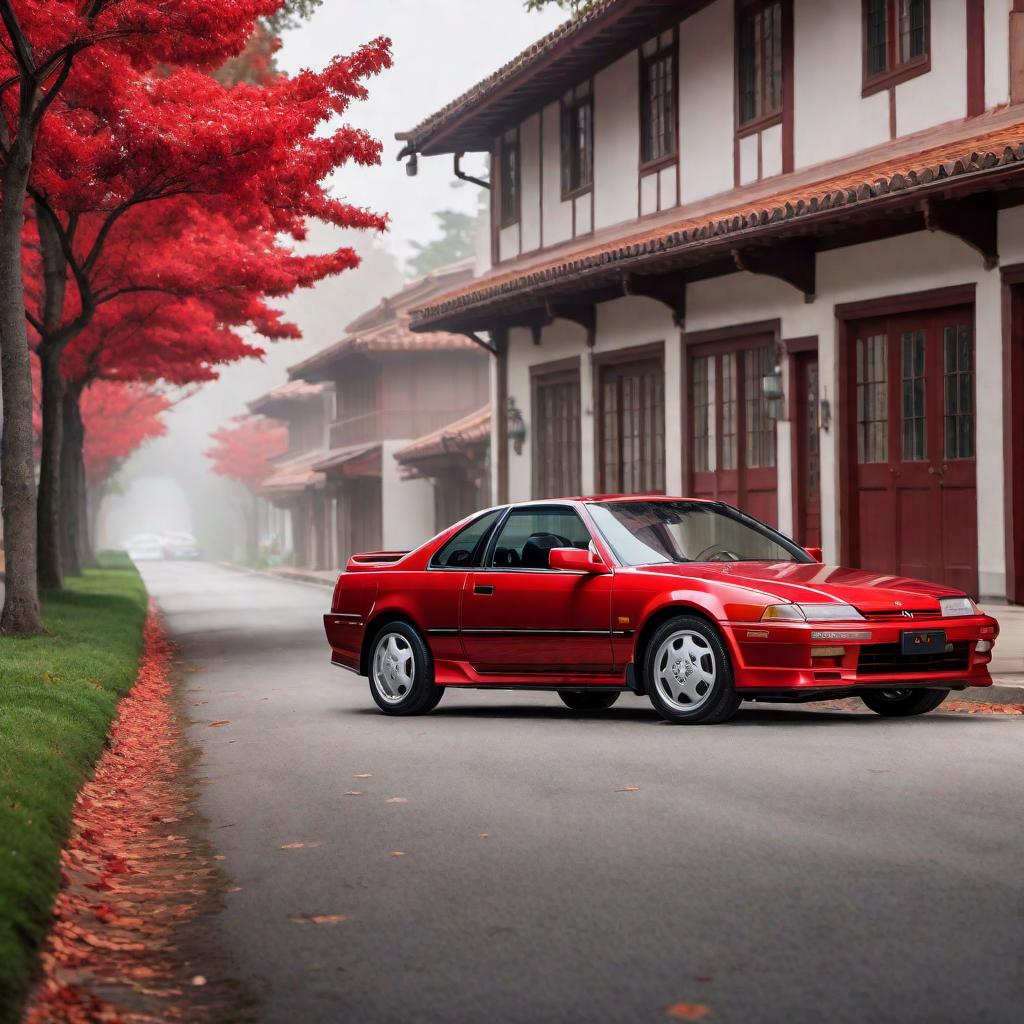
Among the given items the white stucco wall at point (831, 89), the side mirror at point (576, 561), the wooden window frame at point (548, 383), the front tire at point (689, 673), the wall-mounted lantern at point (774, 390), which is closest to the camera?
the front tire at point (689, 673)

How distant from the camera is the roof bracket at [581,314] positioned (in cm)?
2434

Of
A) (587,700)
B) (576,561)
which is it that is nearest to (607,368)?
(587,700)

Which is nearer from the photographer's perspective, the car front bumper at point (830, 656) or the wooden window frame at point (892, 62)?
the car front bumper at point (830, 656)

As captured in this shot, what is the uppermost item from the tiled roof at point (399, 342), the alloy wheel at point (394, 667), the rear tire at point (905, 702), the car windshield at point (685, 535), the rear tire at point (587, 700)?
the tiled roof at point (399, 342)

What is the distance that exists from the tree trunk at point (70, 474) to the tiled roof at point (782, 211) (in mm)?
11546

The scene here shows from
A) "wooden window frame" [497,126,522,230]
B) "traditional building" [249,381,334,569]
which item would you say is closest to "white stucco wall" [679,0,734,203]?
"wooden window frame" [497,126,522,230]

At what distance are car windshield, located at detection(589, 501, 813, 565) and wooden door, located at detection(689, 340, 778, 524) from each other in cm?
848

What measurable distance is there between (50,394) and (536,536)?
13992mm

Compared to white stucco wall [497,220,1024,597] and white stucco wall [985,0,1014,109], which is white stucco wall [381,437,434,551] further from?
white stucco wall [985,0,1014,109]

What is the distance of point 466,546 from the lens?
12.5 meters

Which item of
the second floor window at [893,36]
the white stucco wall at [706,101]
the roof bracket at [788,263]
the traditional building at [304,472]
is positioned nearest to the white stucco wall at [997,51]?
the second floor window at [893,36]

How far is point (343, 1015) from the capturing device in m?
4.94

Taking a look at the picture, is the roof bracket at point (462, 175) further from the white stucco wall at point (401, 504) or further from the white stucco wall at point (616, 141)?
the white stucco wall at point (401, 504)

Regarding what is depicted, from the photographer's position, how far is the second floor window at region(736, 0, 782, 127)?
67.8 feet
